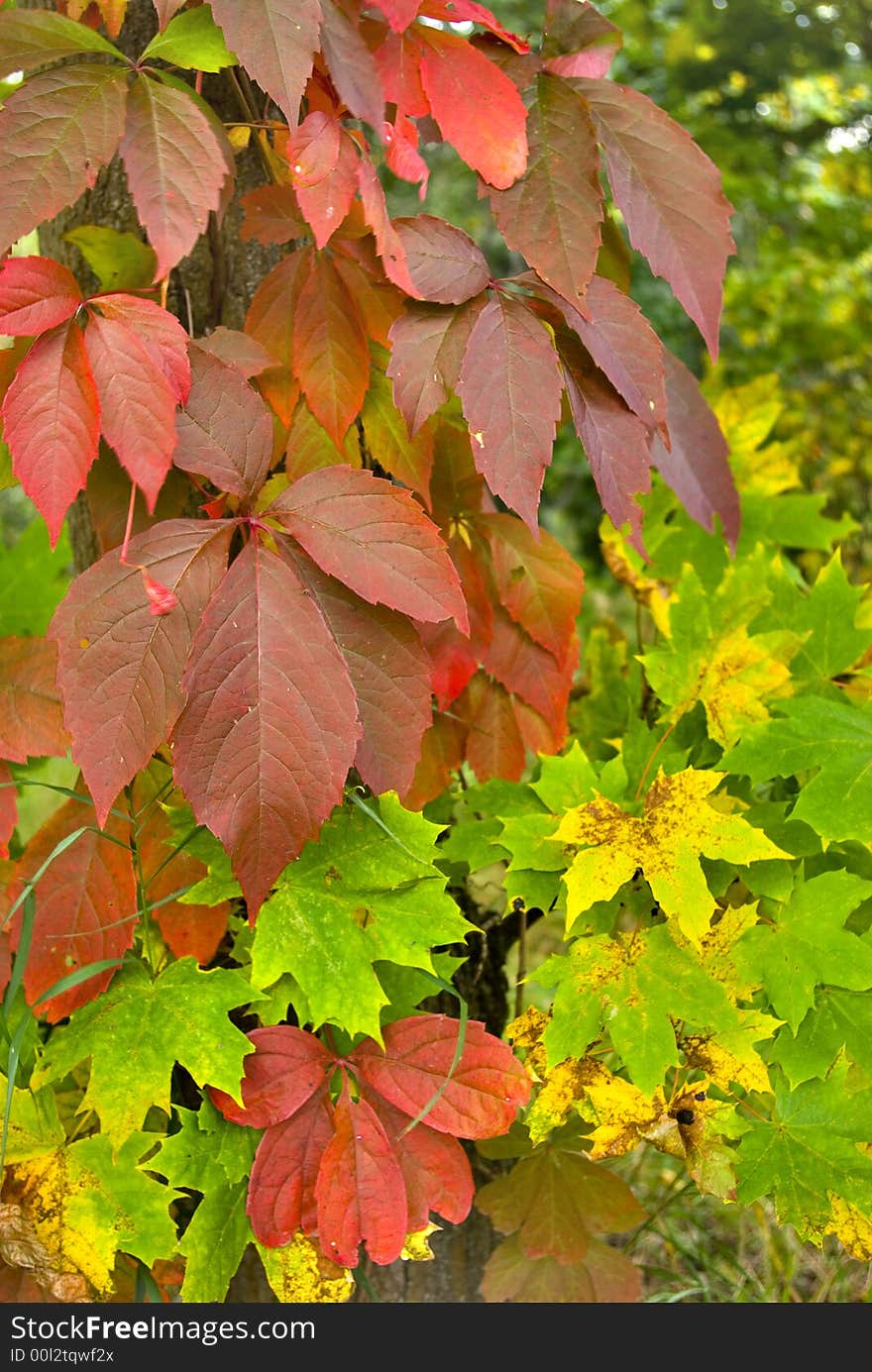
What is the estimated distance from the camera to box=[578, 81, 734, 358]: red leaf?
35.4 inches

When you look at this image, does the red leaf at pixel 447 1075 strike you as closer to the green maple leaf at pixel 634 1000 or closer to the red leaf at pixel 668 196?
the green maple leaf at pixel 634 1000

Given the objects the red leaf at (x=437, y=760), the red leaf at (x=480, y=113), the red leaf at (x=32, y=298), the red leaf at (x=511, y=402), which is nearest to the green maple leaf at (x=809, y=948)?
the red leaf at (x=437, y=760)

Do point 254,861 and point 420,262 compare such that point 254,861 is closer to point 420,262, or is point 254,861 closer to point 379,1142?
point 379,1142

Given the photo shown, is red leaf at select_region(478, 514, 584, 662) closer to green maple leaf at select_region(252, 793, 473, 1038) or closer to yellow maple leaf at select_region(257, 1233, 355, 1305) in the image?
green maple leaf at select_region(252, 793, 473, 1038)

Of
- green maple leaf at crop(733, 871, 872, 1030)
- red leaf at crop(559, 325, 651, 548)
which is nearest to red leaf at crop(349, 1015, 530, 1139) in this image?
green maple leaf at crop(733, 871, 872, 1030)

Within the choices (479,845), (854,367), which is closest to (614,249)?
(479,845)

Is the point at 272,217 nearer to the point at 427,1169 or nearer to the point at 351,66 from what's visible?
the point at 351,66

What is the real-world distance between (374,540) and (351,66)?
12.9 inches

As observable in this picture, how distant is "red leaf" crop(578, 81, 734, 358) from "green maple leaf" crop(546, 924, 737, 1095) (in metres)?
0.50

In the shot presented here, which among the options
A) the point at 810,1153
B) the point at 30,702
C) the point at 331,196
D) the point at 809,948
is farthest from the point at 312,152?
the point at 810,1153

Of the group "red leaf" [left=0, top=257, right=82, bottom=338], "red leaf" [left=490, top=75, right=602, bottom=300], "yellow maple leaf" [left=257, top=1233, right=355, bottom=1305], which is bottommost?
"yellow maple leaf" [left=257, top=1233, right=355, bottom=1305]

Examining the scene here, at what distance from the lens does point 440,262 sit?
0.89 metres

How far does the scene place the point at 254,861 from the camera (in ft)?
2.69

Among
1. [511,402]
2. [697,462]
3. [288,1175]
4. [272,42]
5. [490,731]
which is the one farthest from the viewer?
[490,731]
